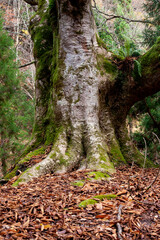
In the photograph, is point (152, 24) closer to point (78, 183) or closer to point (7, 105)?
point (7, 105)

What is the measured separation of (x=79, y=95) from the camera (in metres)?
4.53

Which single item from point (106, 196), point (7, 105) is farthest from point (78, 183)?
point (7, 105)

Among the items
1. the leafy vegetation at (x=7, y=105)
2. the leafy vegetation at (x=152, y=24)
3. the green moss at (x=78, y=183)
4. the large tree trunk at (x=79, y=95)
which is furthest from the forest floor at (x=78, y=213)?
the leafy vegetation at (x=152, y=24)

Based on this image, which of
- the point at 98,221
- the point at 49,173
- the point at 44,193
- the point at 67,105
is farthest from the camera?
the point at 67,105

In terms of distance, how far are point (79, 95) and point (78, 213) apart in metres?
2.93

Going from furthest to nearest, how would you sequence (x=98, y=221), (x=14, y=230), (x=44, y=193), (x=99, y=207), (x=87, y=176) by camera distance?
1. (x=87, y=176)
2. (x=44, y=193)
3. (x=99, y=207)
4. (x=98, y=221)
5. (x=14, y=230)

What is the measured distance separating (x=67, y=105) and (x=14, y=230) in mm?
3096

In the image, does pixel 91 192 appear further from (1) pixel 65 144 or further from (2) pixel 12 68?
(2) pixel 12 68

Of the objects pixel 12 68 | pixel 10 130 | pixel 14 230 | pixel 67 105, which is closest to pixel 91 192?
pixel 14 230

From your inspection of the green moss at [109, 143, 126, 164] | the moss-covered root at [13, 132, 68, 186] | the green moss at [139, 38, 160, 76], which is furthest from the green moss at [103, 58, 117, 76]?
the moss-covered root at [13, 132, 68, 186]

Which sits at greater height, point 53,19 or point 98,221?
point 53,19

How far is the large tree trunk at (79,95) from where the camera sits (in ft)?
13.5

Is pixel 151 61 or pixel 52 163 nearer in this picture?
pixel 52 163

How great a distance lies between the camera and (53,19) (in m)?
5.48
